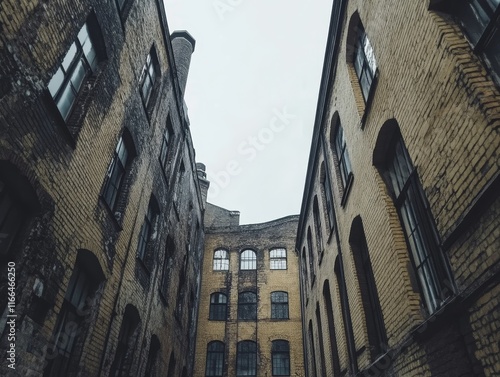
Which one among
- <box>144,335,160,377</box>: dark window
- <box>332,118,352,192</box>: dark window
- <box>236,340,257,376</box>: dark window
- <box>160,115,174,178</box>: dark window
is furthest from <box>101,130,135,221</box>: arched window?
<box>236,340,257,376</box>: dark window

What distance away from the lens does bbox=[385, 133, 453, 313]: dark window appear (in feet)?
14.5

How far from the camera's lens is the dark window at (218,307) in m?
18.9

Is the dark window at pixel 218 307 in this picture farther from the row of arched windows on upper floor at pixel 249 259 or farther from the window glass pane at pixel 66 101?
the window glass pane at pixel 66 101

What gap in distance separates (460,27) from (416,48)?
532 millimetres

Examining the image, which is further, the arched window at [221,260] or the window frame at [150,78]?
the arched window at [221,260]

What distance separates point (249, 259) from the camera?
68.8ft

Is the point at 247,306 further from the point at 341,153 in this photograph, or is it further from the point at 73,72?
the point at 73,72

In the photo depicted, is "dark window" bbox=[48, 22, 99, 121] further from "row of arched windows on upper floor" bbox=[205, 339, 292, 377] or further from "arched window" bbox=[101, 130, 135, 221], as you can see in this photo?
"row of arched windows on upper floor" bbox=[205, 339, 292, 377]

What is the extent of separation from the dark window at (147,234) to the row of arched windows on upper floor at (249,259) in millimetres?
11093

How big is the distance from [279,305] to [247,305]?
1772 millimetres

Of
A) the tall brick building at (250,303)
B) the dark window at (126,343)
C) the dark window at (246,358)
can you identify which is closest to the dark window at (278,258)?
the tall brick building at (250,303)

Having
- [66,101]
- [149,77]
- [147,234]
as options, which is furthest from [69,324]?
[149,77]

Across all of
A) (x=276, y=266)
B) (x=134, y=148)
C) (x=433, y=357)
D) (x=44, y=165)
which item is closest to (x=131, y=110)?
(x=134, y=148)

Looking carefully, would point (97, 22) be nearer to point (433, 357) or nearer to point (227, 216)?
point (433, 357)
